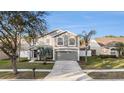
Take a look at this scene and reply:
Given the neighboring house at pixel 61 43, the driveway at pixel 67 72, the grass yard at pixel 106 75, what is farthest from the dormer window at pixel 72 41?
the grass yard at pixel 106 75

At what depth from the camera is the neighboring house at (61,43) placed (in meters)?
8.16

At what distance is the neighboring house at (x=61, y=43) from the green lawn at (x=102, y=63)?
0.21 m

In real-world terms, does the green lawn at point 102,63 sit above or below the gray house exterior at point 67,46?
below

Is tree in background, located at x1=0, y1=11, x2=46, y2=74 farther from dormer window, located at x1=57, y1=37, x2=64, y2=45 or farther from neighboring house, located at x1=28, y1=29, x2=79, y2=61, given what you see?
dormer window, located at x1=57, y1=37, x2=64, y2=45

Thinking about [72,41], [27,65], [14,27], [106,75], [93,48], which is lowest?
[106,75]

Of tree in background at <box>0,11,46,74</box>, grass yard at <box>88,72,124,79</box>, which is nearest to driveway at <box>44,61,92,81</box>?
grass yard at <box>88,72,124,79</box>

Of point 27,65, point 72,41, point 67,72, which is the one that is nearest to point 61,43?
point 72,41

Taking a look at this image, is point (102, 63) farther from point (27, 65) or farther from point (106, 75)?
point (27, 65)

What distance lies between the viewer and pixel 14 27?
8.12m

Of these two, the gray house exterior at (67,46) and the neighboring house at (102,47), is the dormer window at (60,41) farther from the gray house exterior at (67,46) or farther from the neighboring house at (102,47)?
the neighboring house at (102,47)

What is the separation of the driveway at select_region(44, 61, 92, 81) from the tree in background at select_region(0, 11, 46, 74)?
0.70m

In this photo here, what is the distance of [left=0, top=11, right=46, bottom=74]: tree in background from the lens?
319 inches

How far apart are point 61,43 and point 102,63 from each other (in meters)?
0.79
